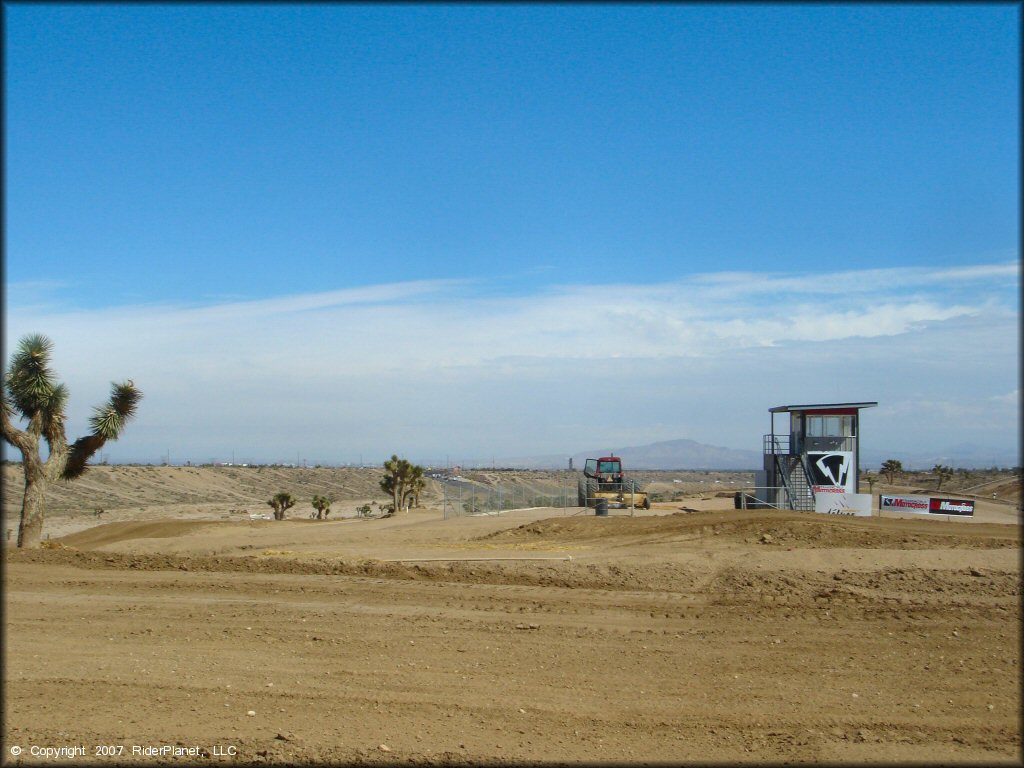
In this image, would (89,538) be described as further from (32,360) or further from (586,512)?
(586,512)

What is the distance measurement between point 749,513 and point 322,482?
91.7 metres

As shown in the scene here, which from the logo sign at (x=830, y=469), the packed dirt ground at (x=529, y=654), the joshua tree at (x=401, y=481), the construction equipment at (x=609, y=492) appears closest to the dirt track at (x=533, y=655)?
the packed dirt ground at (x=529, y=654)

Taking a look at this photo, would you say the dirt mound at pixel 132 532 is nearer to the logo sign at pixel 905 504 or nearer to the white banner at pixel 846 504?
the white banner at pixel 846 504

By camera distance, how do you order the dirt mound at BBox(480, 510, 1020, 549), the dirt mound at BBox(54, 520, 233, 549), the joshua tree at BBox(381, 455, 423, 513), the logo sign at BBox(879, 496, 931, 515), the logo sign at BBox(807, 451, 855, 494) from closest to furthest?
1. the dirt mound at BBox(480, 510, 1020, 549)
2. the dirt mound at BBox(54, 520, 233, 549)
3. the logo sign at BBox(879, 496, 931, 515)
4. the logo sign at BBox(807, 451, 855, 494)
5. the joshua tree at BBox(381, 455, 423, 513)

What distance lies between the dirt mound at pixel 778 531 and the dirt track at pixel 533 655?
1.45 feet

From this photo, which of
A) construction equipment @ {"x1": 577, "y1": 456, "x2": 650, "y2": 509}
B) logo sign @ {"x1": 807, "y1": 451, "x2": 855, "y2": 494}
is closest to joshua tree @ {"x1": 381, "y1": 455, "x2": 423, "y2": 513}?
construction equipment @ {"x1": 577, "y1": 456, "x2": 650, "y2": 509}

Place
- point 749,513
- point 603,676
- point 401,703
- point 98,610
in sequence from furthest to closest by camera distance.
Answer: point 749,513 → point 98,610 → point 603,676 → point 401,703

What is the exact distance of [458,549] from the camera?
24.1 metres

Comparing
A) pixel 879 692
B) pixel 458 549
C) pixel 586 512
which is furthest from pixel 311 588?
pixel 586 512

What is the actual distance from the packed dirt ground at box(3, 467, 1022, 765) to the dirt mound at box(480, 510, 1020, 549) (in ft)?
0.76

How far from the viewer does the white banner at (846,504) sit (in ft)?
113

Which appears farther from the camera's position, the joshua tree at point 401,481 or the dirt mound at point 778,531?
the joshua tree at point 401,481

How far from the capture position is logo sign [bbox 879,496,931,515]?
33.7 m

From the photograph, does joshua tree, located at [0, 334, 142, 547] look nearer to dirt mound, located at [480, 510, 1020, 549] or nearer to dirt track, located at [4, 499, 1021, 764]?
dirt track, located at [4, 499, 1021, 764]
